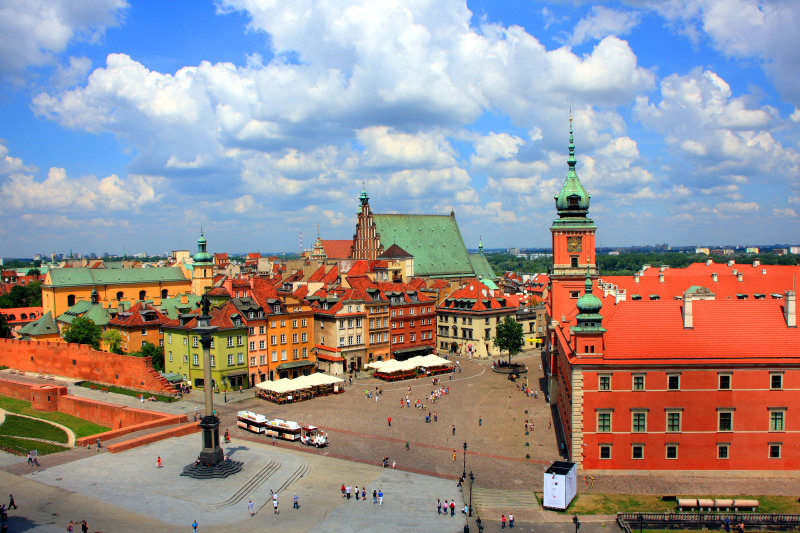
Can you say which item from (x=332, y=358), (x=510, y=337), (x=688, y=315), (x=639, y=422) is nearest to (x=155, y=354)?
(x=332, y=358)

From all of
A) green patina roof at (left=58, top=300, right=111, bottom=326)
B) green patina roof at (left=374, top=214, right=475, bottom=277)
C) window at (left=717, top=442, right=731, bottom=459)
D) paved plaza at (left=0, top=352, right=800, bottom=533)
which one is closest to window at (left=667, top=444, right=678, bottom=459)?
paved plaza at (left=0, top=352, right=800, bottom=533)

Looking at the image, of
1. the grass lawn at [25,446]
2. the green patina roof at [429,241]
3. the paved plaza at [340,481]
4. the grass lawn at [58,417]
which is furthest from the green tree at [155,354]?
the green patina roof at [429,241]

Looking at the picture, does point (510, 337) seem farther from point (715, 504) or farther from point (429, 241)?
point (715, 504)

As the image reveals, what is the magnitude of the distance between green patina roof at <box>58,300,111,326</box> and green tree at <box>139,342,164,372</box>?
12.2 metres

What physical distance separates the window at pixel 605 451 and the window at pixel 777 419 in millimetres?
11215

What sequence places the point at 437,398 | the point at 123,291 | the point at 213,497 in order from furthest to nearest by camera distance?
the point at 123,291
the point at 437,398
the point at 213,497

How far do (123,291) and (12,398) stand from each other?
48245mm

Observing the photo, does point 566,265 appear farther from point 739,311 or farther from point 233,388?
point 233,388

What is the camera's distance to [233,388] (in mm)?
76625

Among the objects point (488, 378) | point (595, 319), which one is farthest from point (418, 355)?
point (595, 319)

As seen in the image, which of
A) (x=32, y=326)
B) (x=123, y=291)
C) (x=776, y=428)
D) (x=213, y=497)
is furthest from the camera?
(x=123, y=291)

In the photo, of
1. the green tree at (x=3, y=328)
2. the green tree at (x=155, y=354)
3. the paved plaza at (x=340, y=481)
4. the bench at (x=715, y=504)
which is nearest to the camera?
the paved plaza at (x=340, y=481)

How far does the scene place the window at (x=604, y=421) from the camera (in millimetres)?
48531

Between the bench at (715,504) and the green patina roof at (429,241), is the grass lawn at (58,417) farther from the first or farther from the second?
the green patina roof at (429,241)
